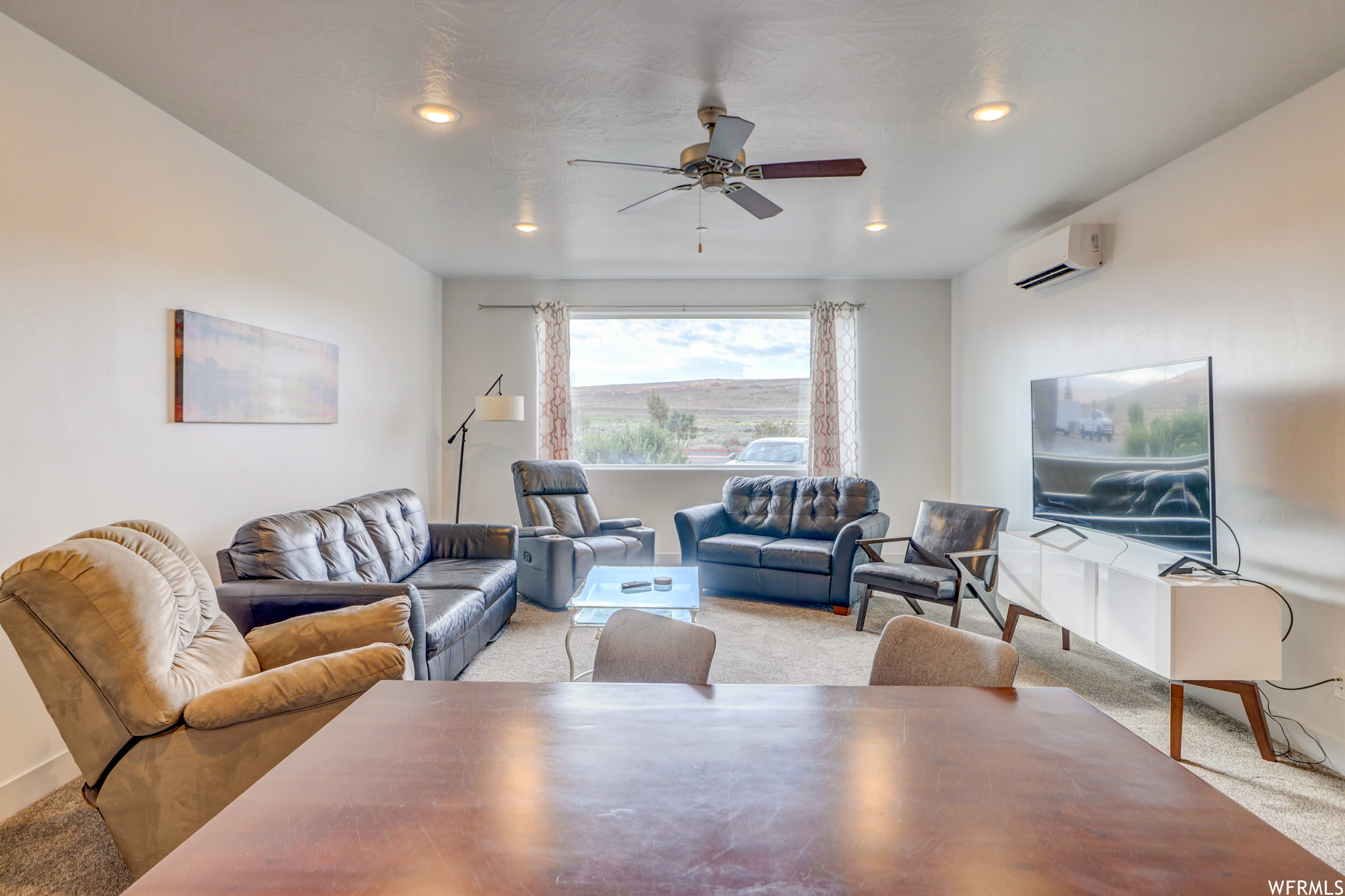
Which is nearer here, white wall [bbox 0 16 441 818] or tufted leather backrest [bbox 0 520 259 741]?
tufted leather backrest [bbox 0 520 259 741]

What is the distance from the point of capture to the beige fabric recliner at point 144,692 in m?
1.61

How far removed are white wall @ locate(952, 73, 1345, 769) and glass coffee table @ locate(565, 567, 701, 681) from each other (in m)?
2.45

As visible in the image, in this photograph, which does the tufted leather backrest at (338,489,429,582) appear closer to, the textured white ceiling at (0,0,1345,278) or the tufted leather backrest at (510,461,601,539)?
the tufted leather backrest at (510,461,601,539)

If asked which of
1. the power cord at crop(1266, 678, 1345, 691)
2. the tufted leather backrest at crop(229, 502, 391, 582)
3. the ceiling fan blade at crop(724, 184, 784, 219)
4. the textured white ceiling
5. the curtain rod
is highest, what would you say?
the textured white ceiling

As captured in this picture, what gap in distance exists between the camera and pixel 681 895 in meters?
0.80

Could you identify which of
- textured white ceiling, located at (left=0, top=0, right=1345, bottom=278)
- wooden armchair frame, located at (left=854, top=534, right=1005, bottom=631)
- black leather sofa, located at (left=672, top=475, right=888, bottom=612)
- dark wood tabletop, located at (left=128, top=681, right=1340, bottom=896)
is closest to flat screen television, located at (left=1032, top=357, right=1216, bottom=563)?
wooden armchair frame, located at (left=854, top=534, right=1005, bottom=631)

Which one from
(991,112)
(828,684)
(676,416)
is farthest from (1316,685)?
(676,416)

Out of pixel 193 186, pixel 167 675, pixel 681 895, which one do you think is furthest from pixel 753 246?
pixel 681 895

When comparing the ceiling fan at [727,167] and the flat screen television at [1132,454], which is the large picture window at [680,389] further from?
the ceiling fan at [727,167]

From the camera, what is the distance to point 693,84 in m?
2.52

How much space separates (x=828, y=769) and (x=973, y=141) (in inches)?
117

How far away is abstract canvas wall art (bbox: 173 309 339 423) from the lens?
9.40 ft

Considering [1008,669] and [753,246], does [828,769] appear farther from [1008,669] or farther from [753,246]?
[753,246]

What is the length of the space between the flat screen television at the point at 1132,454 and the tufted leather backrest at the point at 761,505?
5.84 feet
